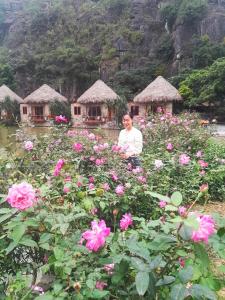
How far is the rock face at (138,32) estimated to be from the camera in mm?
30922

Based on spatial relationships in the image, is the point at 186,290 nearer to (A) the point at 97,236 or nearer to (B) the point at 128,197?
(A) the point at 97,236

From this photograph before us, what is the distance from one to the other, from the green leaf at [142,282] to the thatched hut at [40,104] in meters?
24.3

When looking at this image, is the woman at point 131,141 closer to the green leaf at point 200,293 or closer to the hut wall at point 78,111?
the green leaf at point 200,293

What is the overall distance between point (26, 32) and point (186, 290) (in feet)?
145

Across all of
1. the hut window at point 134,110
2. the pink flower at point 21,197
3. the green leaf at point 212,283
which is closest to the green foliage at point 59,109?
the hut window at point 134,110

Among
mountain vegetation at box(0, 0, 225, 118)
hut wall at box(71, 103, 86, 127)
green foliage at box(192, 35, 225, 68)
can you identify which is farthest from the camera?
mountain vegetation at box(0, 0, 225, 118)

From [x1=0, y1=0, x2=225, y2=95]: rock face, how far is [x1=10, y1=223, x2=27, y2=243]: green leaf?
2889cm

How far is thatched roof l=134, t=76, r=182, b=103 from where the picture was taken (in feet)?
73.3

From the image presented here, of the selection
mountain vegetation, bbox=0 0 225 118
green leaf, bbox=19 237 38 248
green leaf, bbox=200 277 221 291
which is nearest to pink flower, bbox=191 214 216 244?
green leaf, bbox=200 277 221 291

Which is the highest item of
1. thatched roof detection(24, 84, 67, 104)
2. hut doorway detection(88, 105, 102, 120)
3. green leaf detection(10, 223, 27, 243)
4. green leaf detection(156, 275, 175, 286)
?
thatched roof detection(24, 84, 67, 104)

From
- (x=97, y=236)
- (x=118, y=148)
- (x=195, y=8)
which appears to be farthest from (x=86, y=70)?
(x=97, y=236)

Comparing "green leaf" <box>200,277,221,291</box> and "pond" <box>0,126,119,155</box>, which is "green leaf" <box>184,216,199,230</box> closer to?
"green leaf" <box>200,277,221,291</box>

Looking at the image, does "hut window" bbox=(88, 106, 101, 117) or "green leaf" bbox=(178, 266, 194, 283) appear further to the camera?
"hut window" bbox=(88, 106, 101, 117)

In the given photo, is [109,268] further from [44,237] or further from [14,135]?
[14,135]
